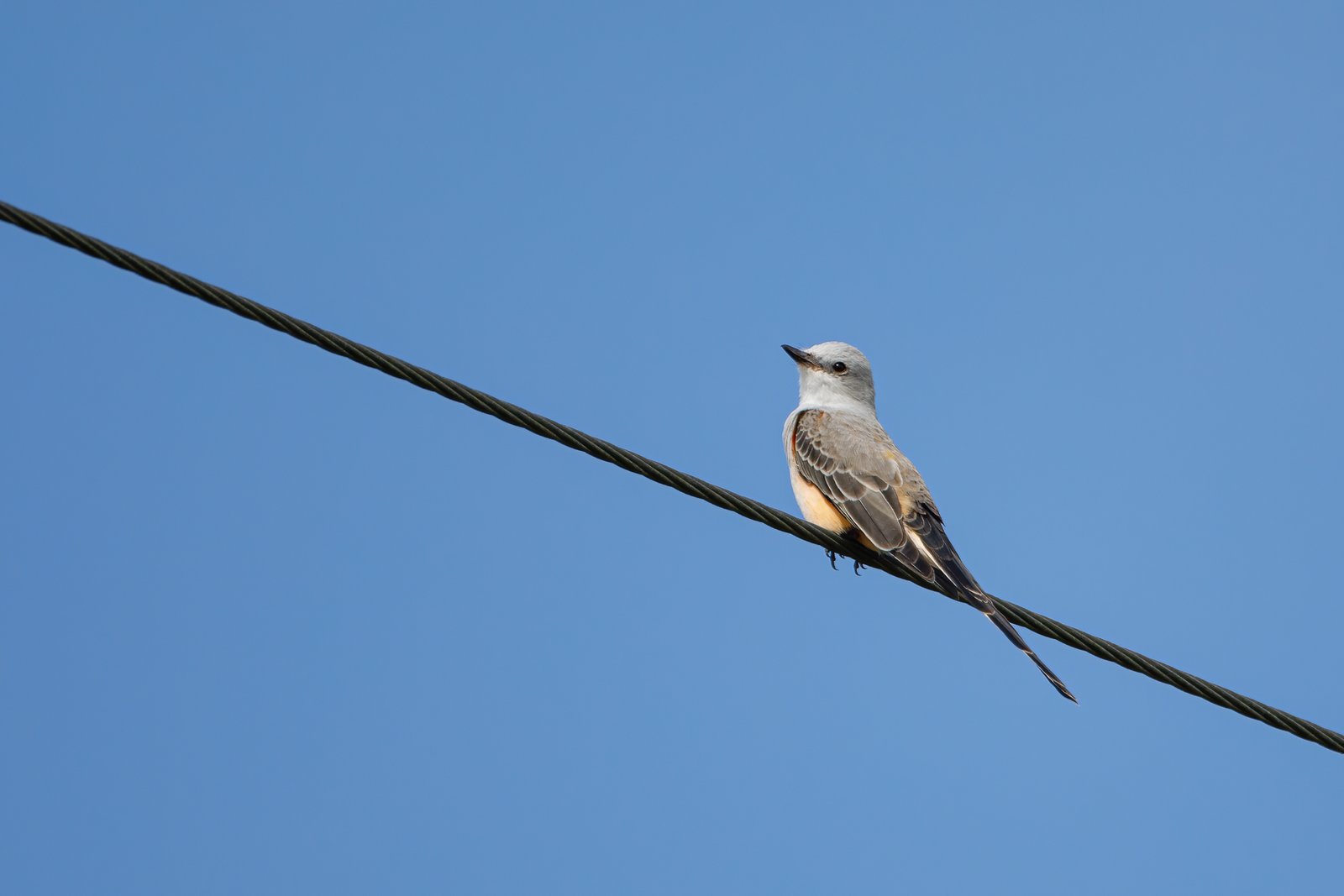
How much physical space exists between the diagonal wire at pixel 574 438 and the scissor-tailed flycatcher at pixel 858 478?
0.71 m

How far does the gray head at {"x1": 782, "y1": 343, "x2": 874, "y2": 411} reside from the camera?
9930 millimetres

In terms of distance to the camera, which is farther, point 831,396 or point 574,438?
point 831,396

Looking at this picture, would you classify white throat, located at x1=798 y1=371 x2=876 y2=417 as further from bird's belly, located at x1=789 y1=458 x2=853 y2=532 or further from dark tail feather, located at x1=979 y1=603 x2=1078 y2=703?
dark tail feather, located at x1=979 y1=603 x2=1078 y2=703

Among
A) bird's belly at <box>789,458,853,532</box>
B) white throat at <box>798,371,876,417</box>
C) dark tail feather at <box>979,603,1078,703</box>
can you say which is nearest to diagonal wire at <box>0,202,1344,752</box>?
dark tail feather at <box>979,603,1078,703</box>

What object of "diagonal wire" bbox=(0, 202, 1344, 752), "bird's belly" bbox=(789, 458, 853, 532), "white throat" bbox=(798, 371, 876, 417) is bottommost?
"diagonal wire" bbox=(0, 202, 1344, 752)

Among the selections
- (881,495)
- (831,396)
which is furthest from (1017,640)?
(831,396)

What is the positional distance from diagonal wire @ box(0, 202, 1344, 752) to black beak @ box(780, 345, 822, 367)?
3.99 m

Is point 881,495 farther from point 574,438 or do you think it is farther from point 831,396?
point 574,438

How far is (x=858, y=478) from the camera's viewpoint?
821 centimetres

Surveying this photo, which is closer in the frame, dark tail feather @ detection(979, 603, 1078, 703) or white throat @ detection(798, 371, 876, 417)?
dark tail feather @ detection(979, 603, 1078, 703)

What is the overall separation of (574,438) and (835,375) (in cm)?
521

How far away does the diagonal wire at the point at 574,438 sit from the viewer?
4262mm

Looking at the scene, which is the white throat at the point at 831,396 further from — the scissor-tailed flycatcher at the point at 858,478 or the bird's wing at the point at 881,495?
the bird's wing at the point at 881,495

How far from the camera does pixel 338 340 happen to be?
4.62 m
